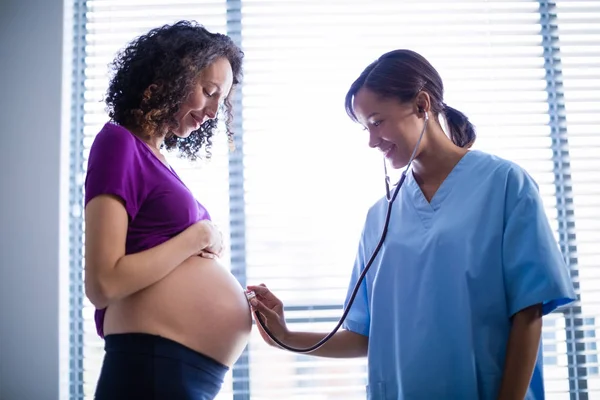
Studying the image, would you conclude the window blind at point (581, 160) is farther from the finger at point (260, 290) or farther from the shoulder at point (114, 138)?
the shoulder at point (114, 138)

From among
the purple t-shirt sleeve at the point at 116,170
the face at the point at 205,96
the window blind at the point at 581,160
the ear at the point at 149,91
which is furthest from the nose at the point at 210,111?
the window blind at the point at 581,160

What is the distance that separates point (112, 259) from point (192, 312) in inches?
7.2

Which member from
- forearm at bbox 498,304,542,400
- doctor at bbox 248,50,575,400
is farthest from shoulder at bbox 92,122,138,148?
forearm at bbox 498,304,542,400

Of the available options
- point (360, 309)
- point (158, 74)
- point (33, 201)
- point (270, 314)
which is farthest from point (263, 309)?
point (33, 201)

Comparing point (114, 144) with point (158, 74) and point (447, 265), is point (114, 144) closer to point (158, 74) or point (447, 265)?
point (158, 74)

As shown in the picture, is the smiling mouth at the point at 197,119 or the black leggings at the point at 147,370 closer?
the black leggings at the point at 147,370

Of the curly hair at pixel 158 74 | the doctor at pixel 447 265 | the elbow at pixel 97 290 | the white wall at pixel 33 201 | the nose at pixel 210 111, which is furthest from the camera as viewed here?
the white wall at pixel 33 201

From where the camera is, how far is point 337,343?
1.22 m

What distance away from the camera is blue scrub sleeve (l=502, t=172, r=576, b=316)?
0.92 m

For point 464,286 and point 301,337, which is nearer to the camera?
point 464,286

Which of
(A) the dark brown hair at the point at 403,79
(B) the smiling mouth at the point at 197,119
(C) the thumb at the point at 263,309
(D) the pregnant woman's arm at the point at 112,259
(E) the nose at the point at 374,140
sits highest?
(A) the dark brown hair at the point at 403,79

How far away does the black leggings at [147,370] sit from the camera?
33.9 inches

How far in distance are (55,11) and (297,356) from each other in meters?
1.33

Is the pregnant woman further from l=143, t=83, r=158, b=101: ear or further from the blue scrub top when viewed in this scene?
the blue scrub top
